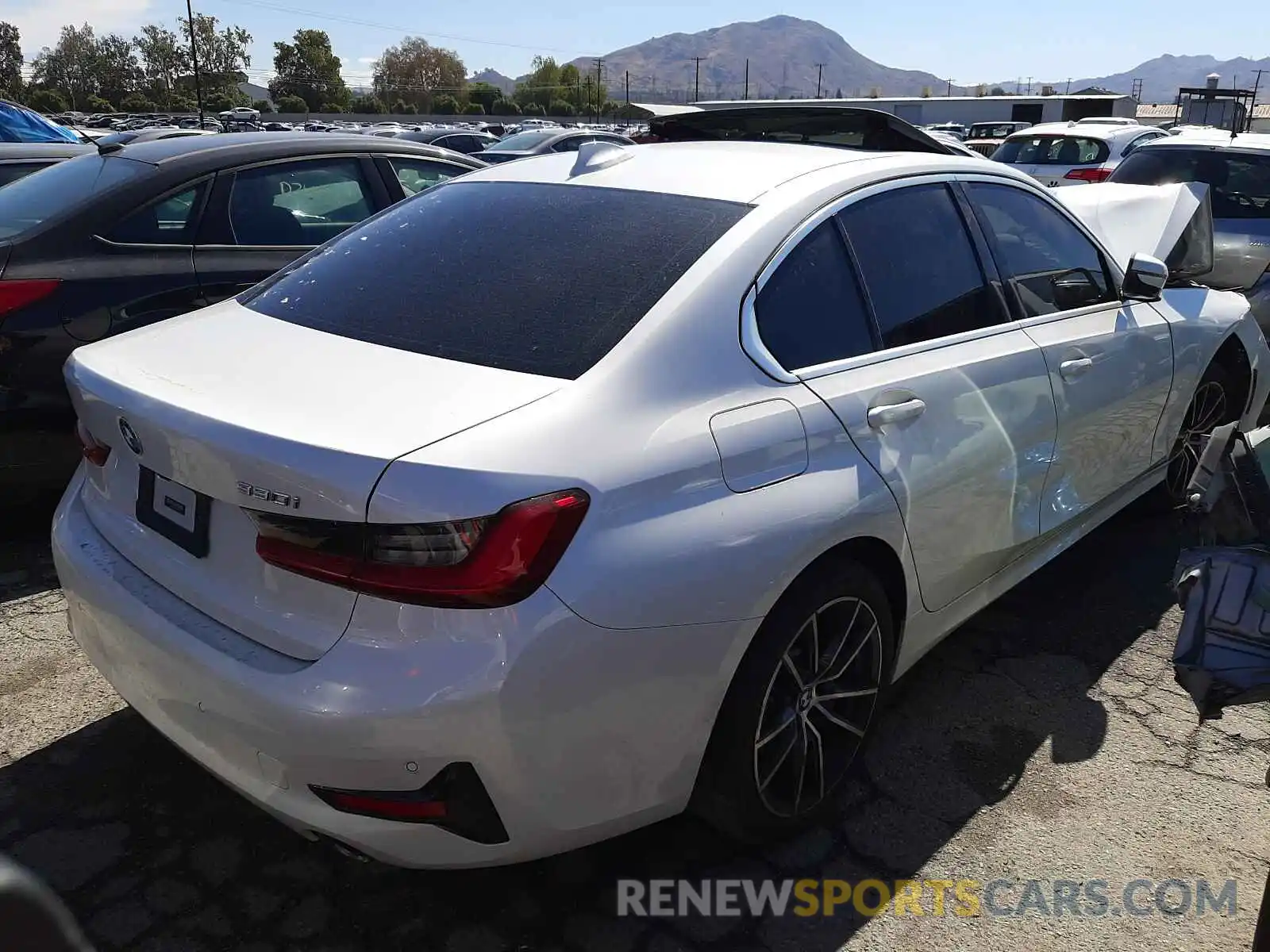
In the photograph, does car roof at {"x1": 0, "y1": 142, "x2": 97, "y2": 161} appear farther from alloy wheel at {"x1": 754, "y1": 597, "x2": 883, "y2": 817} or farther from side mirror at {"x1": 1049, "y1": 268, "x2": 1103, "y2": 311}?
alloy wheel at {"x1": 754, "y1": 597, "x2": 883, "y2": 817}

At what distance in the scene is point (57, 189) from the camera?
442cm

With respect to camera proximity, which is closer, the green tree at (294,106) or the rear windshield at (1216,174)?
the rear windshield at (1216,174)

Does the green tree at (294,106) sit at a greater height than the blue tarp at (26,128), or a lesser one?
lesser

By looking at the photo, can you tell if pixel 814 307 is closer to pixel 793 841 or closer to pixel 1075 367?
pixel 1075 367

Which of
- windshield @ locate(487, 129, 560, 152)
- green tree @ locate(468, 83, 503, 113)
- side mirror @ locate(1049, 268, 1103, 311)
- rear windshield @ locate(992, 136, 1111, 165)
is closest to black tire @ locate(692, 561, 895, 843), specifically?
side mirror @ locate(1049, 268, 1103, 311)

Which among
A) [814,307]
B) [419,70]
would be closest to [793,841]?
[814,307]

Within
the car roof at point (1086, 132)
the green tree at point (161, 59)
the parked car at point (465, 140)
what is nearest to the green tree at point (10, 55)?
the green tree at point (161, 59)

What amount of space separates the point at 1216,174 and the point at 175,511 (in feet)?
25.3

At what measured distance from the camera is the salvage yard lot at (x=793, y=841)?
228 cm

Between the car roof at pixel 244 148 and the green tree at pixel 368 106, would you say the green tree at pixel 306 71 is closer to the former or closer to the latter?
the green tree at pixel 368 106

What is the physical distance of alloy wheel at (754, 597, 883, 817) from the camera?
236 centimetres

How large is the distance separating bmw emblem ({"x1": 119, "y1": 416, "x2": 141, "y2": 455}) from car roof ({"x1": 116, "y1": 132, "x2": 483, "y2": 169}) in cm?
265

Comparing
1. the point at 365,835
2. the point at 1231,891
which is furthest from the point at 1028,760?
the point at 365,835

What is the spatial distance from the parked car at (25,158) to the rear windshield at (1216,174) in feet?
22.8
